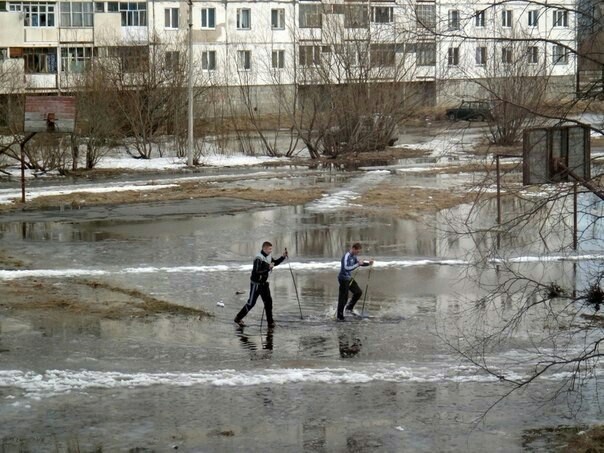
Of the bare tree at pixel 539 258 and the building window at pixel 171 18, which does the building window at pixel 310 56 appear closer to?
the building window at pixel 171 18

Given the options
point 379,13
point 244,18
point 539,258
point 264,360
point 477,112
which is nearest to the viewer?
point 477,112

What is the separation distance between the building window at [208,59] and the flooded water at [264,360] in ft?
131

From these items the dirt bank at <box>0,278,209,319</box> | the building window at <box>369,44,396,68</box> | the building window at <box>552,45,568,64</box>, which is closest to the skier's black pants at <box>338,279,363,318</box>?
the dirt bank at <box>0,278,209,319</box>

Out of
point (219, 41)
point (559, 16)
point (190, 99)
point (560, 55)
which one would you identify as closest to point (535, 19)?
point (559, 16)

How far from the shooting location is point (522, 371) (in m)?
15.1

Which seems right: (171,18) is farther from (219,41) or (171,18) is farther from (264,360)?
(264,360)

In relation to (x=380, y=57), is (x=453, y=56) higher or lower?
lower

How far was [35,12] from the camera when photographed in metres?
64.9

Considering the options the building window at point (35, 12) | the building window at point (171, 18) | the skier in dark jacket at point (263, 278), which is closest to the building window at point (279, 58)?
the building window at point (171, 18)

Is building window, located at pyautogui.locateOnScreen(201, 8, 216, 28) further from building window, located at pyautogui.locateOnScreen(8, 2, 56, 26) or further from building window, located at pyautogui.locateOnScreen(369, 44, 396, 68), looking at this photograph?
building window, located at pyautogui.locateOnScreen(369, 44, 396, 68)

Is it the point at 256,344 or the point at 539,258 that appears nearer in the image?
the point at 539,258

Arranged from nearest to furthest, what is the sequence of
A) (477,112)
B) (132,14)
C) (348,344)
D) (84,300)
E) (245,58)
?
(477,112)
(348,344)
(84,300)
(132,14)
(245,58)

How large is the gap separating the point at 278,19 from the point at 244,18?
7.98 feet

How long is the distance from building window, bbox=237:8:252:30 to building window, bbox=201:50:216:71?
2.88 meters
